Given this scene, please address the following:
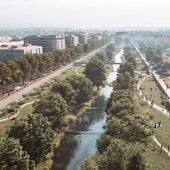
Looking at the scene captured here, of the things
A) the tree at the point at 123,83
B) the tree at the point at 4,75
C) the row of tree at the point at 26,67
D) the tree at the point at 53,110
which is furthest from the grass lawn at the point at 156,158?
the row of tree at the point at 26,67

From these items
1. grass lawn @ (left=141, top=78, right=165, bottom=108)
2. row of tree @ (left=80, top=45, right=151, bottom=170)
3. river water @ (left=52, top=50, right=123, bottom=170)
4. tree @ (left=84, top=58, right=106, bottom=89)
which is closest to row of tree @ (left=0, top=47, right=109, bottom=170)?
river water @ (left=52, top=50, right=123, bottom=170)

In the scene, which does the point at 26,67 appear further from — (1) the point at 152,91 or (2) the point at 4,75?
(1) the point at 152,91

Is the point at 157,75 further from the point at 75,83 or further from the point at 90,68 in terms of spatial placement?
the point at 75,83

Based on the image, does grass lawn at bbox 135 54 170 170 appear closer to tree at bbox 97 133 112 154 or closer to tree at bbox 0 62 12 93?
tree at bbox 97 133 112 154

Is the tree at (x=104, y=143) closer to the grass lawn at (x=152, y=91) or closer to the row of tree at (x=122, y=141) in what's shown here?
the row of tree at (x=122, y=141)

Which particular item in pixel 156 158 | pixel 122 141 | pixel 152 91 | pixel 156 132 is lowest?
pixel 152 91

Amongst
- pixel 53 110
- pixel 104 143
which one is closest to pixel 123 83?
pixel 53 110

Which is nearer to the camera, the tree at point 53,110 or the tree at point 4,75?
the tree at point 53,110
